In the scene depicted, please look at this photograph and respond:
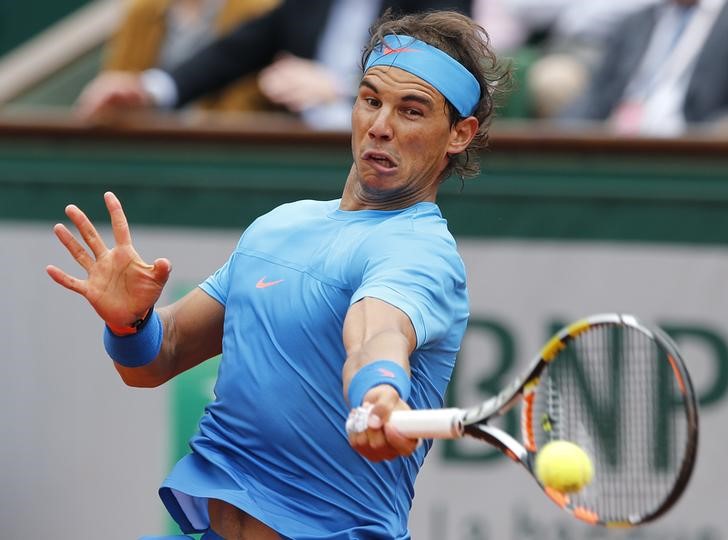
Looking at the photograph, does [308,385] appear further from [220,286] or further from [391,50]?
[391,50]

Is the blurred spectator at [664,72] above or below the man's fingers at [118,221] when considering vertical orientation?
above

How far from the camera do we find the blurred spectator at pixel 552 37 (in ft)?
20.0

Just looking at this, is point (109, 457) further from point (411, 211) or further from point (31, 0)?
point (31, 0)

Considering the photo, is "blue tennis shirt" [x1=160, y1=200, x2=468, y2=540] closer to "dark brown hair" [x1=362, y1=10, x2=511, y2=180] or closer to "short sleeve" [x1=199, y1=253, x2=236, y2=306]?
"short sleeve" [x1=199, y1=253, x2=236, y2=306]

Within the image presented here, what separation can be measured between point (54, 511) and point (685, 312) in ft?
8.81

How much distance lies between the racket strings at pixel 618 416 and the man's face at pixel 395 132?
1.69ft

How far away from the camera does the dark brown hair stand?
10.6 feet

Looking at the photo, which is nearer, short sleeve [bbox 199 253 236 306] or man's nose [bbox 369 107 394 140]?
man's nose [bbox 369 107 394 140]

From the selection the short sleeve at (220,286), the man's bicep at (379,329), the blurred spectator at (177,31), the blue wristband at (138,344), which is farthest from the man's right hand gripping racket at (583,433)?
the blurred spectator at (177,31)

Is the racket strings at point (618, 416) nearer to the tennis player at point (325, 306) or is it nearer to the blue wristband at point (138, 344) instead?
the tennis player at point (325, 306)

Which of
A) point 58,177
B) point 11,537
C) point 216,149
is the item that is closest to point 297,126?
point 216,149

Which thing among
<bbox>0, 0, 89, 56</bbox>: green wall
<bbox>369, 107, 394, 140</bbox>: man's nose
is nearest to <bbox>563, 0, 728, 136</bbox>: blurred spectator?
<bbox>369, 107, 394, 140</bbox>: man's nose

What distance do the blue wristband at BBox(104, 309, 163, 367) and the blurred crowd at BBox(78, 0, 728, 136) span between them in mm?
2555

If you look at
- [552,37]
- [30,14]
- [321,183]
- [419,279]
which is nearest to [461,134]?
[419,279]
